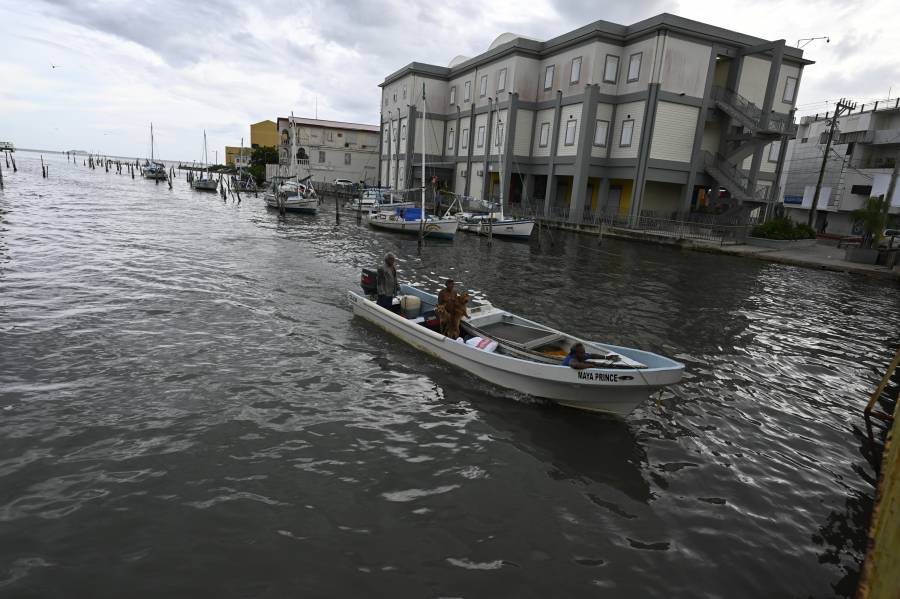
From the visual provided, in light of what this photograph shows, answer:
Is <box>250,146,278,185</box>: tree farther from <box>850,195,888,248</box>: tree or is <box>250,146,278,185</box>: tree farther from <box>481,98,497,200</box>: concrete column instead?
<box>850,195,888,248</box>: tree

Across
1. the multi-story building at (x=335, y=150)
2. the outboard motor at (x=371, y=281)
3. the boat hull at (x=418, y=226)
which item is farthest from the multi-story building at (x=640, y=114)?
the multi-story building at (x=335, y=150)

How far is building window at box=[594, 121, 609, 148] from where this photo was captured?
41.5m

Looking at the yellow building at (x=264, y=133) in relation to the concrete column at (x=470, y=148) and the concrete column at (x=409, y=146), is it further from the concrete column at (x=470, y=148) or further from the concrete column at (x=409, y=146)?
the concrete column at (x=470, y=148)

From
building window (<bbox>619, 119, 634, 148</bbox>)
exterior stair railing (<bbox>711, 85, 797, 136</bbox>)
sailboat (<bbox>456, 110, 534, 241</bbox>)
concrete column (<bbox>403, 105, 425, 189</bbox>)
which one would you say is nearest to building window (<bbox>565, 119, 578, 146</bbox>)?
building window (<bbox>619, 119, 634, 148</bbox>)

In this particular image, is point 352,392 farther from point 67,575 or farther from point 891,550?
point 891,550

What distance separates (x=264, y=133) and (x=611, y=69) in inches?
4440

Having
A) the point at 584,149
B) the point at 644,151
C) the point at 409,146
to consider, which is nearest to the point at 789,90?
the point at 644,151

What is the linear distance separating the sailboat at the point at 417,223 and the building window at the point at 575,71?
16162 millimetres

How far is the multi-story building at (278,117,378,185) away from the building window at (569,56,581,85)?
51224mm

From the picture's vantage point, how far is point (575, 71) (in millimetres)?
42688

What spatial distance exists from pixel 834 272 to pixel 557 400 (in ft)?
89.2

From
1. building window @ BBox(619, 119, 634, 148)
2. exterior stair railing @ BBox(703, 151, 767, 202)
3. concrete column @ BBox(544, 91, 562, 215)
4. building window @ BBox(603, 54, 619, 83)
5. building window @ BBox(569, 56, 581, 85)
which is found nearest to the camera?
exterior stair railing @ BBox(703, 151, 767, 202)

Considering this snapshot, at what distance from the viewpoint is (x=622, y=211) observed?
4378 cm

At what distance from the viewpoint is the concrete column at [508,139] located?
47.1m
